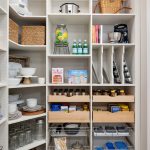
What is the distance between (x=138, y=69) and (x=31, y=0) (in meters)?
1.48

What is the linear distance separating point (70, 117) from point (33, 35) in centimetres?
94

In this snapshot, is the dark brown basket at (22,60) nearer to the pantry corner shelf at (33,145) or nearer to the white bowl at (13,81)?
the white bowl at (13,81)

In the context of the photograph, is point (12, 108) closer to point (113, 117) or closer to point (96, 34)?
point (113, 117)

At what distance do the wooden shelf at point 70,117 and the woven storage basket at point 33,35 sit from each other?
2.48 ft

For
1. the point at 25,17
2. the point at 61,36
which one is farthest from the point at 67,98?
the point at 25,17

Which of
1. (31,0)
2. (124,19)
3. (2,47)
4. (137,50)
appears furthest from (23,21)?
(137,50)

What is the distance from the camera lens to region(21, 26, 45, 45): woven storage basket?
182 cm

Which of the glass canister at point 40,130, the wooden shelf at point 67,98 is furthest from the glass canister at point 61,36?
the glass canister at point 40,130

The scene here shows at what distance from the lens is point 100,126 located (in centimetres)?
202

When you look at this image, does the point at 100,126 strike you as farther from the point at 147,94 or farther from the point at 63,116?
the point at 147,94

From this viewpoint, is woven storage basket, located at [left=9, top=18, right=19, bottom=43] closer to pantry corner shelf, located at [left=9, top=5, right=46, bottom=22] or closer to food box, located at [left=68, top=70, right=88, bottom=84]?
pantry corner shelf, located at [left=9, top=5, right=46, bottom=22]

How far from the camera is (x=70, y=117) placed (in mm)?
1789

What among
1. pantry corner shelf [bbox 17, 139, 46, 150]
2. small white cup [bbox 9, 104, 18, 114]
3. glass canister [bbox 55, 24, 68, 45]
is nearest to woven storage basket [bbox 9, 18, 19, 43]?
glass canister [bbox 55, 24, 68, 45]

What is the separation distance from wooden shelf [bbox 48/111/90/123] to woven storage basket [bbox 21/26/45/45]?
757 millimetres
